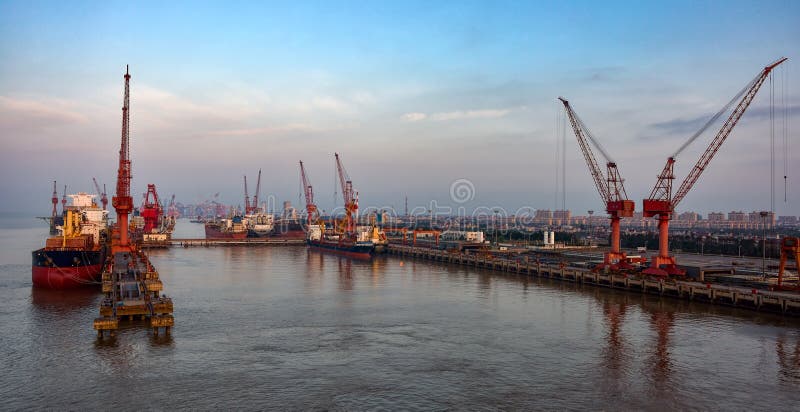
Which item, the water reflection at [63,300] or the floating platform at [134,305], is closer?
the floating platform at [134,305]

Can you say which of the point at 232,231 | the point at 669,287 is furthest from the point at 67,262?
the point at 232,231

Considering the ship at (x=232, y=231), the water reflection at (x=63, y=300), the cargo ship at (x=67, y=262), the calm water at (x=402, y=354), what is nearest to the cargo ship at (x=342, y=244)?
the ship at (x=232, y=231)

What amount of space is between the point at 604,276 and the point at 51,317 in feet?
137

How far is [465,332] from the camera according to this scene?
30.2m

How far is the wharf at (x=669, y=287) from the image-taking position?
3478 centimetres

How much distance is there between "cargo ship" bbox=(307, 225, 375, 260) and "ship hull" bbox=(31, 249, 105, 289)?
141ft

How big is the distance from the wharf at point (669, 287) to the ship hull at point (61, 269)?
135 feet

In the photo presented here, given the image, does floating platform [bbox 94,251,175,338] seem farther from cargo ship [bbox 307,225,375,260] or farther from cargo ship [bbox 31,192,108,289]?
cargo ship [bbox 307,225,375,260]

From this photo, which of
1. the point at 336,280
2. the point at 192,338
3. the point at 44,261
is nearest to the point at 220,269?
the point at 336,280

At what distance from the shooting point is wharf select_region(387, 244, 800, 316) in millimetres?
34781

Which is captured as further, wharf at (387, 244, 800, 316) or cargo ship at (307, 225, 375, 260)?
cargo ship at (307, 225, 375, 260)

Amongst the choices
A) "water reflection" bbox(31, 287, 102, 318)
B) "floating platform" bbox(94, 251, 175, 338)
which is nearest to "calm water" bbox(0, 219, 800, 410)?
"water reflection" bbox(31, 287, 102, 318)

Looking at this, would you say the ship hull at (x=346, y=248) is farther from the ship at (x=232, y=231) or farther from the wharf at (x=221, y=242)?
the ship at (x=232, y=231)

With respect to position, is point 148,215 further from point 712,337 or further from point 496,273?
point 712,337
